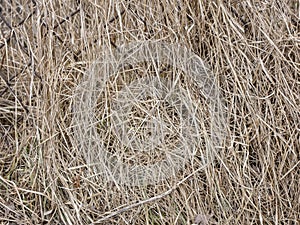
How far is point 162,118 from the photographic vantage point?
165cm

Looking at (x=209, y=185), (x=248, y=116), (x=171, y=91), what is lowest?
(x=209, y=185)

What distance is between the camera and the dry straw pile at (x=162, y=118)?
5.18 feet

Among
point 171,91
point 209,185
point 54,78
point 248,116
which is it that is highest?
point 54,78

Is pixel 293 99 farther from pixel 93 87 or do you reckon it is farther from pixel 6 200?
pixel 6 200

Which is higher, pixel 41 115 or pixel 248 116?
pixel 41 115

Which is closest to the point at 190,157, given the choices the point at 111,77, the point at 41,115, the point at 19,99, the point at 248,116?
the point at 248,116

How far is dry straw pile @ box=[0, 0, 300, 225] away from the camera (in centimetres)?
158

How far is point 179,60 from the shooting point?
1652mm

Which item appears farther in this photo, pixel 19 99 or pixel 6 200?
pixel 19 99

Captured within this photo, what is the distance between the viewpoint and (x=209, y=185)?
157 cm

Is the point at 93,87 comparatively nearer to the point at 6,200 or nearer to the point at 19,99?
the point at 19,99

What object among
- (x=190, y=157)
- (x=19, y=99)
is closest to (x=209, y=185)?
(x=190, y=157)

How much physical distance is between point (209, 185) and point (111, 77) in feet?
1.34

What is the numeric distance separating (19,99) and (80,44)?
0.24 m
